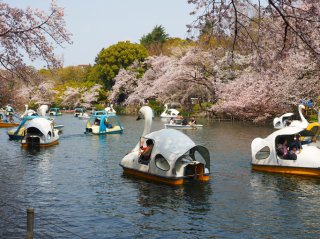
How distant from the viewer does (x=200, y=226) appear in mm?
14477

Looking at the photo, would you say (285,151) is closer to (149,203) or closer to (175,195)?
(175,195)

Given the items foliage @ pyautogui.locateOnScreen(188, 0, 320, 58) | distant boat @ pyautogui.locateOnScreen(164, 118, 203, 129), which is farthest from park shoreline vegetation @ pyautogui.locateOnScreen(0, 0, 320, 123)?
distant boat @ pyautogui.locateOnScreen(164, 118, 203, 129)

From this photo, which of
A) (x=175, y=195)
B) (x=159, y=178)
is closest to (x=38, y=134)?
(x=159, y=178)

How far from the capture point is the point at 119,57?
99.7m

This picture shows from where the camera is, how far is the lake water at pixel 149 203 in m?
14.1

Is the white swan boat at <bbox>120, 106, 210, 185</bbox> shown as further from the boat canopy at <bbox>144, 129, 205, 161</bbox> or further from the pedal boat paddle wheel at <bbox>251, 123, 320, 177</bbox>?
the pedal boat paddle wheel at <bbox>251, 123, 320, 177</bbox>

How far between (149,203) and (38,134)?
20.3 meters

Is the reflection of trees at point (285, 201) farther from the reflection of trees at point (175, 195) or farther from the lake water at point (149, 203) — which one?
the reflection of trees at point (175, 195)

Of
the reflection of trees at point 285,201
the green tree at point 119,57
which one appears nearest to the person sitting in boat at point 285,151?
the reflection of trees at point 285,201

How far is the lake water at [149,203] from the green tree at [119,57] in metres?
73.1

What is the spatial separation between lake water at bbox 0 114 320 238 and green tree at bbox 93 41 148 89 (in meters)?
73.1

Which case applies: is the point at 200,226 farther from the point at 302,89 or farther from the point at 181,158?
the point at 302,89

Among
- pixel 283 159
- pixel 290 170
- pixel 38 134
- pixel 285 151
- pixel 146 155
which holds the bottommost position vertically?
pixel 290 170

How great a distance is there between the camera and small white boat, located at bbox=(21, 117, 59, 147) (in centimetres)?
3422
